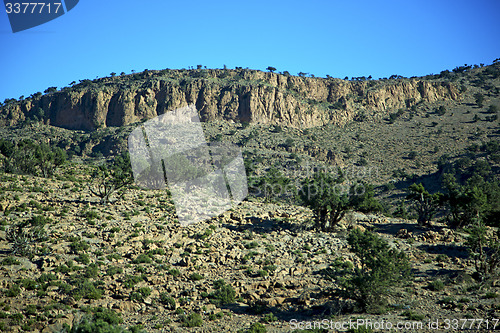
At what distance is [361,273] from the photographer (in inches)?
784

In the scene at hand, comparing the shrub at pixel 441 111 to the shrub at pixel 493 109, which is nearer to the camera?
the shrub at pixel 493 109

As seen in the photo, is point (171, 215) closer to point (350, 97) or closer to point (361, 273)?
point (361, 273)

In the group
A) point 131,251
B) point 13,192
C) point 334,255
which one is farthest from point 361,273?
point 13,192

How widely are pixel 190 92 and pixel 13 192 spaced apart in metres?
79.4

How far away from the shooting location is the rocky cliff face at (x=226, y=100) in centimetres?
10456

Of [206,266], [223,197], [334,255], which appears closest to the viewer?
[206,266]

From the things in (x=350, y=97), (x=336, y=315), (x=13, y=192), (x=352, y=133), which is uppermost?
(x=350, y=97)

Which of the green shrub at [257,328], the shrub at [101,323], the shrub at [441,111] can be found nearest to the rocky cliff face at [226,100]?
the shrub at [441,111]

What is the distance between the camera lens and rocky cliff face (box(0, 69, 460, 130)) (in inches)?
4117

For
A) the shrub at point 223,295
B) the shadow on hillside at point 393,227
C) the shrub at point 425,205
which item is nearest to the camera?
the shrub at point 223,295

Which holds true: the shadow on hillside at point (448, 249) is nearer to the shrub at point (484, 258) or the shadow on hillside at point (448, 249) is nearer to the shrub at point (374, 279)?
the shrub at point (484, 258)

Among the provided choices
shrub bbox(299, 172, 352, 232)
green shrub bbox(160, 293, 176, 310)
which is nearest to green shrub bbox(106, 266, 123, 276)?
green shrub bbox(160, 293, 176, 310)

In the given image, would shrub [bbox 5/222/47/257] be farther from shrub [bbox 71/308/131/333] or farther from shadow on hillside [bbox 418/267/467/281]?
shadow on hillside [bbox 418/267/467/281]

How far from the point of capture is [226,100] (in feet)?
352
